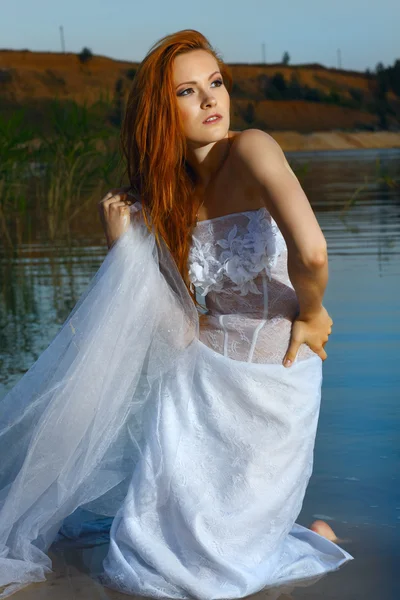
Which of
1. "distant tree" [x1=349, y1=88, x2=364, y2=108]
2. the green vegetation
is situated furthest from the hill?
the green vegetation

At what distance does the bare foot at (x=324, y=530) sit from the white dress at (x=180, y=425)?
0.08 meters

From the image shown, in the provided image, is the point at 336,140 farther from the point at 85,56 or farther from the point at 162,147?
the point at 162,147

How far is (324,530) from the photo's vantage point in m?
3.16

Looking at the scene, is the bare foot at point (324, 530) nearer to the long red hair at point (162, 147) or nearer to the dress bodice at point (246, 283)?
the dress bodice at point (246, 283)

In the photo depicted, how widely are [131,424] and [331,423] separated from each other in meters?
1.54

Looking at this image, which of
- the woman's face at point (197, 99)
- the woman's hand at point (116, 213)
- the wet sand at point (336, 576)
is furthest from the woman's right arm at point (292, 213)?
the wet sand at point (336, 576)

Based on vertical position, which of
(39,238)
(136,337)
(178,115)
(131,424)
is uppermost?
(178,115)

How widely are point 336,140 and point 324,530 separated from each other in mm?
52996

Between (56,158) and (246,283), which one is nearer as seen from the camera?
(246,283)

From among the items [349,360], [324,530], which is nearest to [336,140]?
[349,360]

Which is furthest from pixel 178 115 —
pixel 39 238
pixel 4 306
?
pixel 39 238

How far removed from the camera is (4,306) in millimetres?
7426

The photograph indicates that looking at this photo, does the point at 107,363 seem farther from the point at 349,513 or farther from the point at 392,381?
the point at 392,381

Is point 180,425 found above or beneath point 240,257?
beneath
